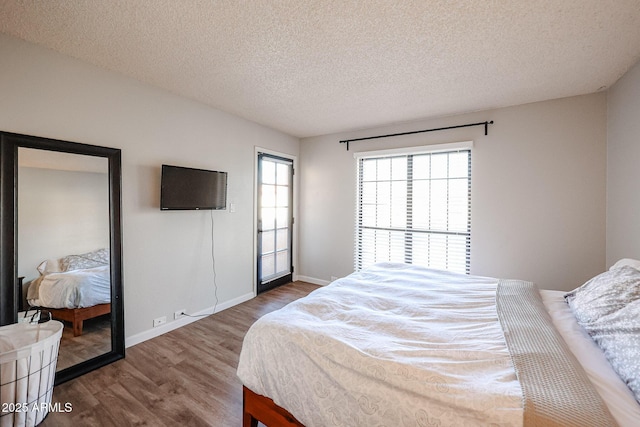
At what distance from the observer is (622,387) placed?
99 cm

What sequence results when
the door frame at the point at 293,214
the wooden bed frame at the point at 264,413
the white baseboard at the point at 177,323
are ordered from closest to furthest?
1. the wooden bed frame at the point at 264,413
2. the white baseboard at the point at 177,323
3. the door frame at the point at 293,214

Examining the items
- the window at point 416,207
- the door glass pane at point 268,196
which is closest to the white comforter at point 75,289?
the door glass pane at point 268,196

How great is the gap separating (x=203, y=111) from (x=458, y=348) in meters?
3.38

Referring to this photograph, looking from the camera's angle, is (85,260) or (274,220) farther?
(274,220)

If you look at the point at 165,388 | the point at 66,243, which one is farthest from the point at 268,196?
Result: the point at 165,388

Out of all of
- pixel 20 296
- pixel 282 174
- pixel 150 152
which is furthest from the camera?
pixel 282 174

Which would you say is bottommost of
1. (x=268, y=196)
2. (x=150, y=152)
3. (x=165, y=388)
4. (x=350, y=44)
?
(x=165, y=388)

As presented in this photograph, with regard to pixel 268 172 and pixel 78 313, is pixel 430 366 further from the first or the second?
pixel 268 172

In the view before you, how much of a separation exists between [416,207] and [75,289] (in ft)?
12.6

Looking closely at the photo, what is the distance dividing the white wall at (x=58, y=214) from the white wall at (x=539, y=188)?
3.68 m

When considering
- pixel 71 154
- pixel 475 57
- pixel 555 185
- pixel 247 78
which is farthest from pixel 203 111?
pixel 555 185

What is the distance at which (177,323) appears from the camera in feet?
9.44

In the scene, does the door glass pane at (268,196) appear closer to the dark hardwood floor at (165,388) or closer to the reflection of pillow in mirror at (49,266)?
the dark hardwood floor at (165,388)

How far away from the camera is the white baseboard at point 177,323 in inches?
99.1
